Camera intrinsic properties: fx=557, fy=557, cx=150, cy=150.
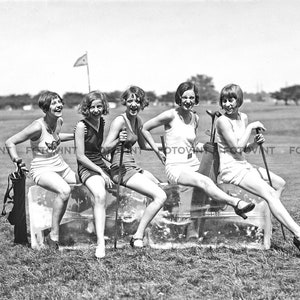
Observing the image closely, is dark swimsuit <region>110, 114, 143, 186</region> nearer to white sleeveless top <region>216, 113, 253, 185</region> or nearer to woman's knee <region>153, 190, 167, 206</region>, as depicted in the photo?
woman's knee <region>153, 190, 167, 206</region>

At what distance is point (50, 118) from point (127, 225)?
4.67 ft

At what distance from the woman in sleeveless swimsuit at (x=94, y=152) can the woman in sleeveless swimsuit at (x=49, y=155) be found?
10.5 inches

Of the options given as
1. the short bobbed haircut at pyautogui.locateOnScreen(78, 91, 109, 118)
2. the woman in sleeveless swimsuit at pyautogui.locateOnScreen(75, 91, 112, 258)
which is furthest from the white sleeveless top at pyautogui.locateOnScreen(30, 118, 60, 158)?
the short bobbed haircut at pyautogui.locateOnScreen(78, 91, 109, 118)

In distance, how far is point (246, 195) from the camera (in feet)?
19.4

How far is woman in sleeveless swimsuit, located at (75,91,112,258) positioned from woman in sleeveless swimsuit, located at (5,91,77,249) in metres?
0.27

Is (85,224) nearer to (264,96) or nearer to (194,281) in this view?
(194,281)

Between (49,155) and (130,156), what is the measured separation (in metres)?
0.87

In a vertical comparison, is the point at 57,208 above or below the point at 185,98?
below

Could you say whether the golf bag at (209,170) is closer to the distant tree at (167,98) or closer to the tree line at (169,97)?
the tree line at (169,97)

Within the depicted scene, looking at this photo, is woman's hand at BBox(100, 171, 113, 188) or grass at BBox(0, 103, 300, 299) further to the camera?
woman's hand at BBox(100, 171, 113, 188)

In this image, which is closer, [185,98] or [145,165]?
[185,98]

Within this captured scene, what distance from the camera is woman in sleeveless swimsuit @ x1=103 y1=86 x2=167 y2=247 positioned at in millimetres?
5703

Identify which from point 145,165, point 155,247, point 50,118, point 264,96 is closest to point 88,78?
point 50,118

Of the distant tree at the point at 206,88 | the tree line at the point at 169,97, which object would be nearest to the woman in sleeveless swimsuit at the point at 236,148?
the tree line at the point at 169,97
